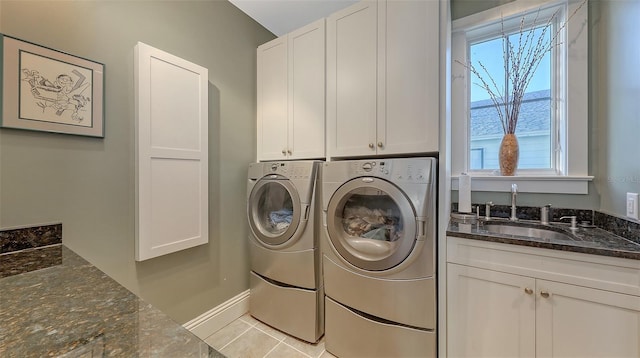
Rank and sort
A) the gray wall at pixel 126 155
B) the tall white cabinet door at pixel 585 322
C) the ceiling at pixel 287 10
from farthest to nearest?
the ceiling at pixel 287 10 < the gray wall at pixel 126 155 < the tall white cabinet door at pixel 585 322

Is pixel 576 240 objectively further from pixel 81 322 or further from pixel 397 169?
pixel 81 322

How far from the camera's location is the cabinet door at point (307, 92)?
1771mm

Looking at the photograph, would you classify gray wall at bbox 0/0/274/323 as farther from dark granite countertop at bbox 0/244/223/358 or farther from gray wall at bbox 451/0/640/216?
gray wall at bbox 451/0/640/216

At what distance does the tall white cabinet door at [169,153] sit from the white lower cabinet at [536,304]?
1662mm

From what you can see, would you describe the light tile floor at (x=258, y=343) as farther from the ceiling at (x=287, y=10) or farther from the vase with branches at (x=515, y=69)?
the ceiling at (x=287, y=10)

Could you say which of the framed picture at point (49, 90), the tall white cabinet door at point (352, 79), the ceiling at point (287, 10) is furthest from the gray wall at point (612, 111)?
the framed picture at point (49, 90)

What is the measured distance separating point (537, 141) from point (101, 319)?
2457 millimetres

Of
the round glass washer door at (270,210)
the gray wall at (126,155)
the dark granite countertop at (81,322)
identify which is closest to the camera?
the dark granite countertop at (81,322)

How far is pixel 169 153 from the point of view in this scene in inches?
60.6

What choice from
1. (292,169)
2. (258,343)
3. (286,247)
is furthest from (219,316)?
(292,169)

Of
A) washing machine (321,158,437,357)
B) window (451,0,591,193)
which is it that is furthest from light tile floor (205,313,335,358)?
window (451,0,591,193)

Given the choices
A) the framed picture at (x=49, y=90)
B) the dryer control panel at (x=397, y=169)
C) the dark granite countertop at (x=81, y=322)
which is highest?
the framed picture at (x=49, y=90)

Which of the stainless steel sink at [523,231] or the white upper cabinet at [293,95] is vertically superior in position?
the white upper cabinet at [293,95]

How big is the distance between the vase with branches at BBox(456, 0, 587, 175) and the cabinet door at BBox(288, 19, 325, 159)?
4.27 ft
